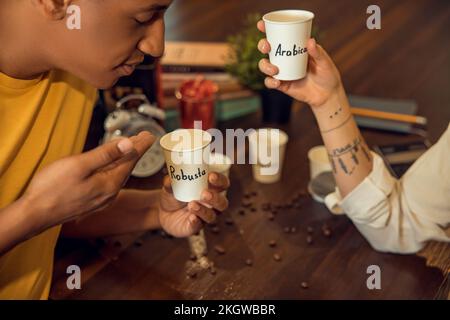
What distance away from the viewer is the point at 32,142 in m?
1.09

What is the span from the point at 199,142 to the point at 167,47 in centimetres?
113

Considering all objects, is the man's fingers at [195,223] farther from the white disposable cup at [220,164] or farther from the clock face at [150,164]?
the clock face at [150,164]

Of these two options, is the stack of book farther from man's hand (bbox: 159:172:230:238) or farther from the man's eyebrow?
the man's eyebrow

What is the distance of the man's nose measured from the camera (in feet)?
3.26

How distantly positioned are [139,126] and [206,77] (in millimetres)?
428

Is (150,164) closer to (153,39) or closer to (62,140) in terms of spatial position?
(62,140)

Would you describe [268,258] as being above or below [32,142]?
below

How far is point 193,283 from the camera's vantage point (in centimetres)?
114

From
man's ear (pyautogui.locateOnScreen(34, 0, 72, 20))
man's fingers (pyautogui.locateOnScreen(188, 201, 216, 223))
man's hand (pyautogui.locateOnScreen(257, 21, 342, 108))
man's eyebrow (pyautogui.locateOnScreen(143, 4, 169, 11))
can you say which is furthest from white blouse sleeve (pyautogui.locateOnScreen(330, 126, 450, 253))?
man's ear (pyautogui.locateOnScreen(34, 0, 72, 20))

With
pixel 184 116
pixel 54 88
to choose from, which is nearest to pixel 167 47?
pixel 184 116

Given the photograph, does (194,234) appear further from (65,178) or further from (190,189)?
(65,178)

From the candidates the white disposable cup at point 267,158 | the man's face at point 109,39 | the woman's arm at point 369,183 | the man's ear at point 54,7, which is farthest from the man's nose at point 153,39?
the white disposable cup at point 267,158

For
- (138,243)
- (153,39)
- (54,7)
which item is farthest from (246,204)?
(54,7)

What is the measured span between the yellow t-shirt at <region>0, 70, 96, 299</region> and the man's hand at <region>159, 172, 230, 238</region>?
0.75 ft
